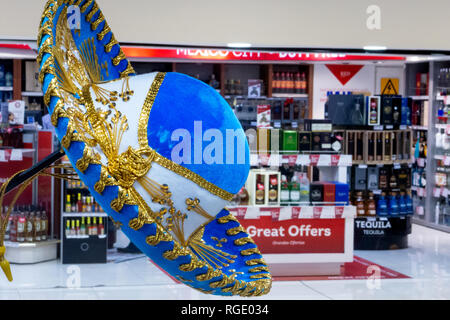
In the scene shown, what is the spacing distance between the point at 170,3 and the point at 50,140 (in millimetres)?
3096

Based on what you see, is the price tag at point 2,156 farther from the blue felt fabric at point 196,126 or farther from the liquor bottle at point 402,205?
the blue felt fabric at point 196,126

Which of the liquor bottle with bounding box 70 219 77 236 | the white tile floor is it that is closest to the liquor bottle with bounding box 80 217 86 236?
the liquor bottle with bounding box 70 219 77 236

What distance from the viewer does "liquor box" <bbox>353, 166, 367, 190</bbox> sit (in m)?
7.65

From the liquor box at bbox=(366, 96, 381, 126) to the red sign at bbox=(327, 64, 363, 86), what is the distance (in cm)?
355

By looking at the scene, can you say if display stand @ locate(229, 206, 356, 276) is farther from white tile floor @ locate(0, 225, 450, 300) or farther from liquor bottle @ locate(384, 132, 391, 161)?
liquor bottle @ locate(384, 132, 391, 161)

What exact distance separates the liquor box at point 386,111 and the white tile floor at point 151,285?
1.65 metres

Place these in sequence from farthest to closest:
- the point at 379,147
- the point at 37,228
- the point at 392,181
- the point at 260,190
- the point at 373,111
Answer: the point at 392,181 < the point at 379,147 < the point at 373,111 < the point at 37,228 < the point at 260,190

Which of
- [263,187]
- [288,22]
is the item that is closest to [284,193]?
[263,187]

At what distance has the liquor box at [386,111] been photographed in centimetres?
761

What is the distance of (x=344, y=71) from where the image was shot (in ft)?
36.6

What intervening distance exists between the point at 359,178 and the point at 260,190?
205 centimetres

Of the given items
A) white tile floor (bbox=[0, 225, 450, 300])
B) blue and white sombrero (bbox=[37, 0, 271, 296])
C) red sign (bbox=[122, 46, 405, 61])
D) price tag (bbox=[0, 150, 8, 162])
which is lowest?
white tile floor (bbox=[0, 225, 450, 300])

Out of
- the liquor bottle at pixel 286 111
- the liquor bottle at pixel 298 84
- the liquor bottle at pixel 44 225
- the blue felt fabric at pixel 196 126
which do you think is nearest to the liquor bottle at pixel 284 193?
the liquor bottle at pixel 44 225

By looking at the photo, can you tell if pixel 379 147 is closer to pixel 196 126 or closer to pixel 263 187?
pixel 263 187
